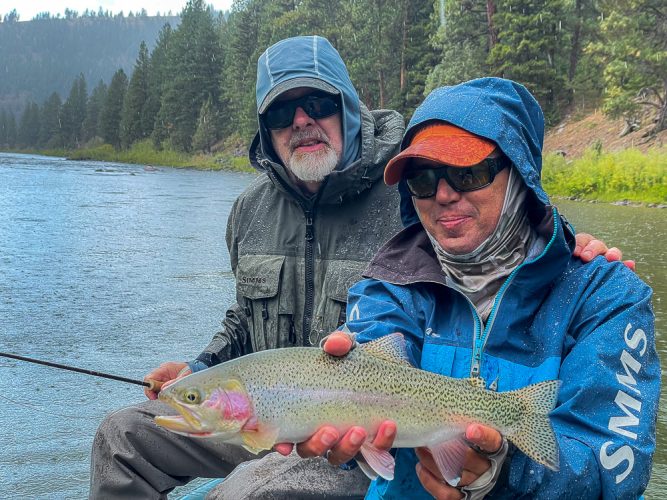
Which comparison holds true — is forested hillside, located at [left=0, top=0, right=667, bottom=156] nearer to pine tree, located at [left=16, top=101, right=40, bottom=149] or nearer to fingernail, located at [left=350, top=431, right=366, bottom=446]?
fingernail, located at [left=350, top=431, right=366, bottom=446]

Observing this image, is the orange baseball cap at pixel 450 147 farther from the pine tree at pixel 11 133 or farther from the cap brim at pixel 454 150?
the pine tree at pixel 11 133

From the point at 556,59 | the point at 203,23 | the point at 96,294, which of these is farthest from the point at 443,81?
the point at 203,23

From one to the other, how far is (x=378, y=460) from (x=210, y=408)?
1.78 feet

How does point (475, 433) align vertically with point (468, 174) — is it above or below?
below

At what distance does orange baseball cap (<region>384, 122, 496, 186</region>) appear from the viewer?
262cm

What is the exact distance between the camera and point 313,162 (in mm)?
4117

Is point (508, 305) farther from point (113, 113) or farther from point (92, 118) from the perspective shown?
point (92, 118)

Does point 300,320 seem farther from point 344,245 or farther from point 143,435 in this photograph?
point 143,435

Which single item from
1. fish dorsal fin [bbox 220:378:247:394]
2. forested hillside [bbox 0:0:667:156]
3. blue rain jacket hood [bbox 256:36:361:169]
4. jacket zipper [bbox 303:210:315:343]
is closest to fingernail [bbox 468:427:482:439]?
fish dorsal fin [bbox 220:378:247:394]

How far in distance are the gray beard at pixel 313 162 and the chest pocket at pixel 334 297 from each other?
492mm

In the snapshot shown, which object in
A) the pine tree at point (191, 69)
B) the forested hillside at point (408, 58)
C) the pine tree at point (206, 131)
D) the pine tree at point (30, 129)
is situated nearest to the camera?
the forested hillside at point (408, 58)

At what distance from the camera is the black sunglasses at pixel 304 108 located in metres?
4.21

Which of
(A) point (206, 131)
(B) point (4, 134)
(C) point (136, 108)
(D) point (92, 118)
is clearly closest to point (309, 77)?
(A) point (206, 131)

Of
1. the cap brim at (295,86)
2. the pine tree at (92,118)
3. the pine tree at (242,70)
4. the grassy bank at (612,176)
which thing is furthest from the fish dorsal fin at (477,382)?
the pine tree at (92,118)
